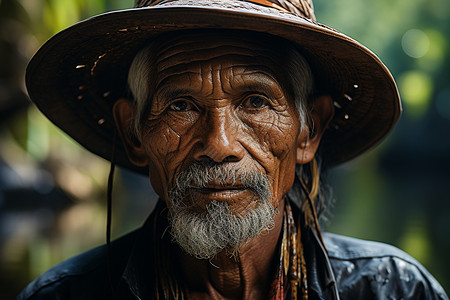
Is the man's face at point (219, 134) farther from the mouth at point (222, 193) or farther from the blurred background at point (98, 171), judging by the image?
the blurred background at point (98, 171)

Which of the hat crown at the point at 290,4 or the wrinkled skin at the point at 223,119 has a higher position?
the hat crown at the point at 290,4

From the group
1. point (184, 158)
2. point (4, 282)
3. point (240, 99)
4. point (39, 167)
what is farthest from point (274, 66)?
point (39, 167)

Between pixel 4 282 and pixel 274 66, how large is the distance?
2.23 metres

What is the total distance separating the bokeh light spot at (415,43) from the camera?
10727 mm

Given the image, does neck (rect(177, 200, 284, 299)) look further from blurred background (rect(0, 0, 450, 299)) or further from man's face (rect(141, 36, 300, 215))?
blurred background (rect(0, 0, 450, 299))

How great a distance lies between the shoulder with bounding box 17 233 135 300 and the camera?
1336 millimetres

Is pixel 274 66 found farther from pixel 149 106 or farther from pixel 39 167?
pixel 39 167

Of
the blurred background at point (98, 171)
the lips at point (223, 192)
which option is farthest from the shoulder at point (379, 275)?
the lips at point (223, 192)

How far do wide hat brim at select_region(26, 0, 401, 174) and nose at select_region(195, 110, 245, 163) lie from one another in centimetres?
19

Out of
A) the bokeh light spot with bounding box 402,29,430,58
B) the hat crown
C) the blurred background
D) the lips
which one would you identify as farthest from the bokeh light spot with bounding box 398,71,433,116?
the lips

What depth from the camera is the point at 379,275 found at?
1363 millimetres

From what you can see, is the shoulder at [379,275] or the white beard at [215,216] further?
the shoulder at [379,275]

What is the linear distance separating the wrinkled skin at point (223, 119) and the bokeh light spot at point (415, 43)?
10302mm

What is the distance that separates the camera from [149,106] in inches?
48.9
